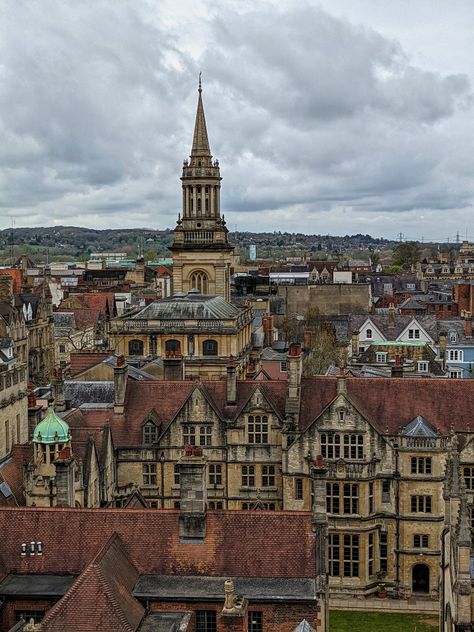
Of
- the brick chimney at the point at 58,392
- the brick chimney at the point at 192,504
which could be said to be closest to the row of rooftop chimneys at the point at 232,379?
the brick chimney at the point at 58,392

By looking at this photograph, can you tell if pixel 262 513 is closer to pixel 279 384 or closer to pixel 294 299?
pixel 279 384

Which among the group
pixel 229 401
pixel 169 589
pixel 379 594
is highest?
pixel 229 401

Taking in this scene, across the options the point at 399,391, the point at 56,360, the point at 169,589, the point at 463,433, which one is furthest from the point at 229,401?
the point at 56,360

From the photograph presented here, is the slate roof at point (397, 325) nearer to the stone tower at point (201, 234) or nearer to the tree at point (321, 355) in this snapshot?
the tree at point (321, 355)

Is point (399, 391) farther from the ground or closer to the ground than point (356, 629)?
farther from the ground

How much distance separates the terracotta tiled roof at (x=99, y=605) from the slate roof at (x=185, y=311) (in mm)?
50774

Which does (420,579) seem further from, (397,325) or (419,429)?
(397,325)

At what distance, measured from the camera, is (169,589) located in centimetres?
3027

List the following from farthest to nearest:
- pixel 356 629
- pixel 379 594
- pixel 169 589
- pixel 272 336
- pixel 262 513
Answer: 1. pixel 272 336
2. pixel 379 594
3. pixel 356 629
4. pixel 262 513
5. pixel 169 589

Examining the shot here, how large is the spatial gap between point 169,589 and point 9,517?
7.28m

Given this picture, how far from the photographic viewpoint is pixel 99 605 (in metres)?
27.7

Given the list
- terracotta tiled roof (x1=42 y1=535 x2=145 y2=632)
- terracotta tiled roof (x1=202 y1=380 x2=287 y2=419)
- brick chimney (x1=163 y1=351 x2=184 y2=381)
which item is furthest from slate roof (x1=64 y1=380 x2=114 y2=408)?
terracotta tiled roof (x1=42 y1=535 x2=145 y2=632)

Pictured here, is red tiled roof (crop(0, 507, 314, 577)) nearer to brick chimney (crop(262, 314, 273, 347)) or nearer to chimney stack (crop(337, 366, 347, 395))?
chimney stack (crop(337, 366, 347, 395))

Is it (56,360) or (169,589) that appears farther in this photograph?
(56,360)
